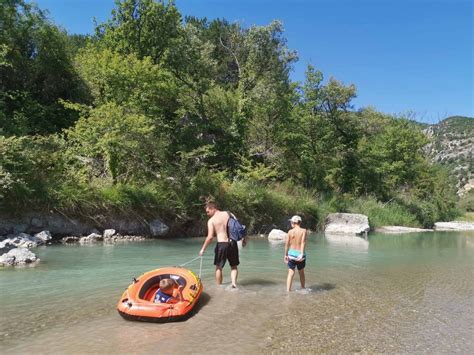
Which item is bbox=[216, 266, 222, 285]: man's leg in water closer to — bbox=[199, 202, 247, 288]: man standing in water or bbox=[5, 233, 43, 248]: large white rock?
bbox=[199, 202, 247, 288]: man standing in water

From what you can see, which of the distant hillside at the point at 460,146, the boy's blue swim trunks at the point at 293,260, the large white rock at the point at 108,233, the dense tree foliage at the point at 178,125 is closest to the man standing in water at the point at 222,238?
the boy's blue swim trunks at the point at 293,260

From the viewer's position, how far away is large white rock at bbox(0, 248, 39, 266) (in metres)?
11.3

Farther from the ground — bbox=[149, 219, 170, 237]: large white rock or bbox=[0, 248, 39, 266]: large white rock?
bbox=[149, 219, 170, 237]: large white rock

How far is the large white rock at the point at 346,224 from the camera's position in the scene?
26.7m

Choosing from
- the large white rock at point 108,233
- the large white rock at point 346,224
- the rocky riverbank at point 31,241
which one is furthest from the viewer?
the large white rock at point 346,224

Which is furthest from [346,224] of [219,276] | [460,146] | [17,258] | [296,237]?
[460,146]

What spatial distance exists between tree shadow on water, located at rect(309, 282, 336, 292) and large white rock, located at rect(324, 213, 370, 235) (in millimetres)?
16655

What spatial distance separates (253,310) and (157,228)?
40.2 ft

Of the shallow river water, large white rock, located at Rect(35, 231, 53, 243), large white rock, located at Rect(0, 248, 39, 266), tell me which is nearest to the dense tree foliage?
large white rock, located at Rect(35, 231, 53, 243)

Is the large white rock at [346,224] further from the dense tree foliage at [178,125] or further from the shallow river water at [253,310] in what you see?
the shallow river water at [253,310]

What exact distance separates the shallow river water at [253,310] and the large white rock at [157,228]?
5.32 metres

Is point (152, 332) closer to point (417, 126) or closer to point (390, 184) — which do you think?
point (390, 184)

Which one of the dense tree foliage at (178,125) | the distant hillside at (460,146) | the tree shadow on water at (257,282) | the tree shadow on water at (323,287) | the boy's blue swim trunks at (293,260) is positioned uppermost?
Answer: the distant hillside at (460,146)

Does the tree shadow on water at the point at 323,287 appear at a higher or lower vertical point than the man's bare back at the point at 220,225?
lower
